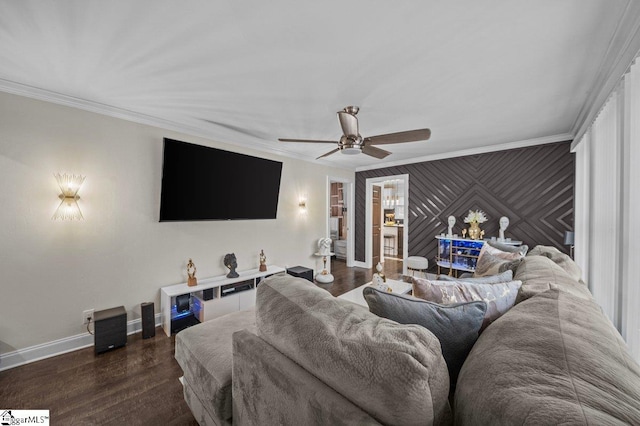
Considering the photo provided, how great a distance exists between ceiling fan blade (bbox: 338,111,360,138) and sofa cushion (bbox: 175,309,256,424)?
1.84 metres

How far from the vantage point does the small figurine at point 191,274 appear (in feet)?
10.1

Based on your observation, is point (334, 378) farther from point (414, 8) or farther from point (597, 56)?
point (597, 56)

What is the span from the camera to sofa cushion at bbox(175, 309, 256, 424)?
125 cm

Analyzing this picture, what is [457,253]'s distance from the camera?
4.36 meters

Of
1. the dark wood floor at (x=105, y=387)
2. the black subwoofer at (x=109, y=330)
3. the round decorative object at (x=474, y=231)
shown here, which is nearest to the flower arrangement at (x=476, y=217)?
the round decorative object at (x=474, y=231)

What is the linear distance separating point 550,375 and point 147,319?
3.31m

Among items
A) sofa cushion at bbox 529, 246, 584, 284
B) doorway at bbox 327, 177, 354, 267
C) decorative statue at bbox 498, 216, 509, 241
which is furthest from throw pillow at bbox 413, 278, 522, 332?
doorway at bbox 327, 177, 354, 267

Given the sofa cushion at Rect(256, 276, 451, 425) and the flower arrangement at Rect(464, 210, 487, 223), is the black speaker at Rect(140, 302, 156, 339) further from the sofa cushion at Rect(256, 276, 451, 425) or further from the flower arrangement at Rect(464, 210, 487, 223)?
the flower arrangement at Rect(464, 210, 487, 223)

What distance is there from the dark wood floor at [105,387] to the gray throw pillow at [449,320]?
5.37 ft

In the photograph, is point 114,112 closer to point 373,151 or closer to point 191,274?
point 191,274

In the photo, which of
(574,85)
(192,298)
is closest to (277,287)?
(192,298)

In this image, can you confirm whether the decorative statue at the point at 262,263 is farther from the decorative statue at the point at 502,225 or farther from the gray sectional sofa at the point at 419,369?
the decorative statue at the point at 502,225

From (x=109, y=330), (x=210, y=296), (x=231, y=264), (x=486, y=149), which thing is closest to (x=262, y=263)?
(x=231, y=264)

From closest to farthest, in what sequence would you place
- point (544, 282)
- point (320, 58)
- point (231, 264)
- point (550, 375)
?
point (550, 375) → point (544, 282) → point (320, 58) → point (231, 264)
